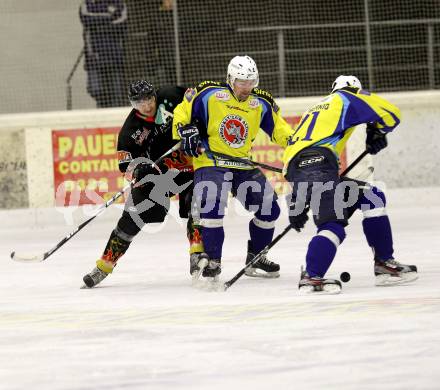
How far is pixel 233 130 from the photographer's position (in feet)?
17.6

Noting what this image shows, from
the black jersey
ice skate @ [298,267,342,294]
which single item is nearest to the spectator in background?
the black jersey

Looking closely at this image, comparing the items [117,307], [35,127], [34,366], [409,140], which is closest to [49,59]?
[35,127]

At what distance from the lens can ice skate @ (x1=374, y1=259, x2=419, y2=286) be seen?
488 centimetres

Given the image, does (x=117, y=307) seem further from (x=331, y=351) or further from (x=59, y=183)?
(x=59, y=183)

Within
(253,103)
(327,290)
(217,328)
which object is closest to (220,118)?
(253,103)

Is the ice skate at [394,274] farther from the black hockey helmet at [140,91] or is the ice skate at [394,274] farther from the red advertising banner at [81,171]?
the red advertising banner at [81,171]

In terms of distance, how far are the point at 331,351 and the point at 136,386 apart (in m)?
0.71

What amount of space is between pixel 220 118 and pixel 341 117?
0.84 meters

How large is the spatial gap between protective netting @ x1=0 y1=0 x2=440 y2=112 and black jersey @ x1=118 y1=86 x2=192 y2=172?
3384 millimetres

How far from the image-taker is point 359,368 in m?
3.08

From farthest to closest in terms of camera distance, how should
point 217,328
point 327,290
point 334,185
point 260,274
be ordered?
point 260,274, point 334,185, point 327,290, point 217,328

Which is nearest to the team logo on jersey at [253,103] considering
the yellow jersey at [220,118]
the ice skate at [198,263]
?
the yellow jersey at [220,118]

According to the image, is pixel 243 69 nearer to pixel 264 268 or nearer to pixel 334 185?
pixel 334 185

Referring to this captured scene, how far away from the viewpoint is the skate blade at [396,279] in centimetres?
488
